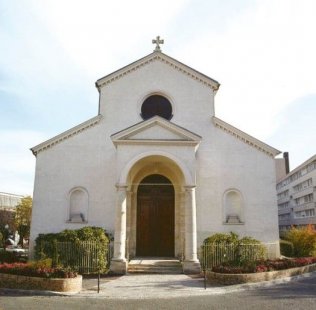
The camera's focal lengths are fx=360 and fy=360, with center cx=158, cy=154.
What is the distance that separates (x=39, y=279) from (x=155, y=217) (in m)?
9.21

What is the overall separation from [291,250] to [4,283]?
17.5 meters

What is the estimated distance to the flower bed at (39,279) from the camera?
13000 millimetres

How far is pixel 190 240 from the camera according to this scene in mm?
17453

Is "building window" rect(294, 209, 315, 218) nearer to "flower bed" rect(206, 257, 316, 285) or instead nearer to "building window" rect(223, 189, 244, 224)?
"building window" rect(223, 189, 244, 224)

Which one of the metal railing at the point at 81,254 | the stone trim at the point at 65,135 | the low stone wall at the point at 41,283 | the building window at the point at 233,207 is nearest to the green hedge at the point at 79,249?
the metal railing at the point at 81,254

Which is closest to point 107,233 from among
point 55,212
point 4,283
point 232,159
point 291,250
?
point 55,212

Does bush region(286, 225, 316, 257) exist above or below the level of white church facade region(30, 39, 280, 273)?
below

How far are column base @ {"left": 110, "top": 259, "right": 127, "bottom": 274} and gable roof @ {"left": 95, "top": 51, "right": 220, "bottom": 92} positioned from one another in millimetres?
10966

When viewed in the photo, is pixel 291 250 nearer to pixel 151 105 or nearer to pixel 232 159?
pixel 232 159

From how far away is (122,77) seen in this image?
22453mm

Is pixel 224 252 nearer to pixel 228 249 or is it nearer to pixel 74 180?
pixel 228 249

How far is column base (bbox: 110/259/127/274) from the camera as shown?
55.8 feet

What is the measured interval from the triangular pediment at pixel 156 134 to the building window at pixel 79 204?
4.18m

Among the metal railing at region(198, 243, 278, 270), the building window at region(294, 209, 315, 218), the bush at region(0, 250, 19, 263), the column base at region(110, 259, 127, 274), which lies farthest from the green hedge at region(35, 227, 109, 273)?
the building window at region(294, 209, 315, 218)
